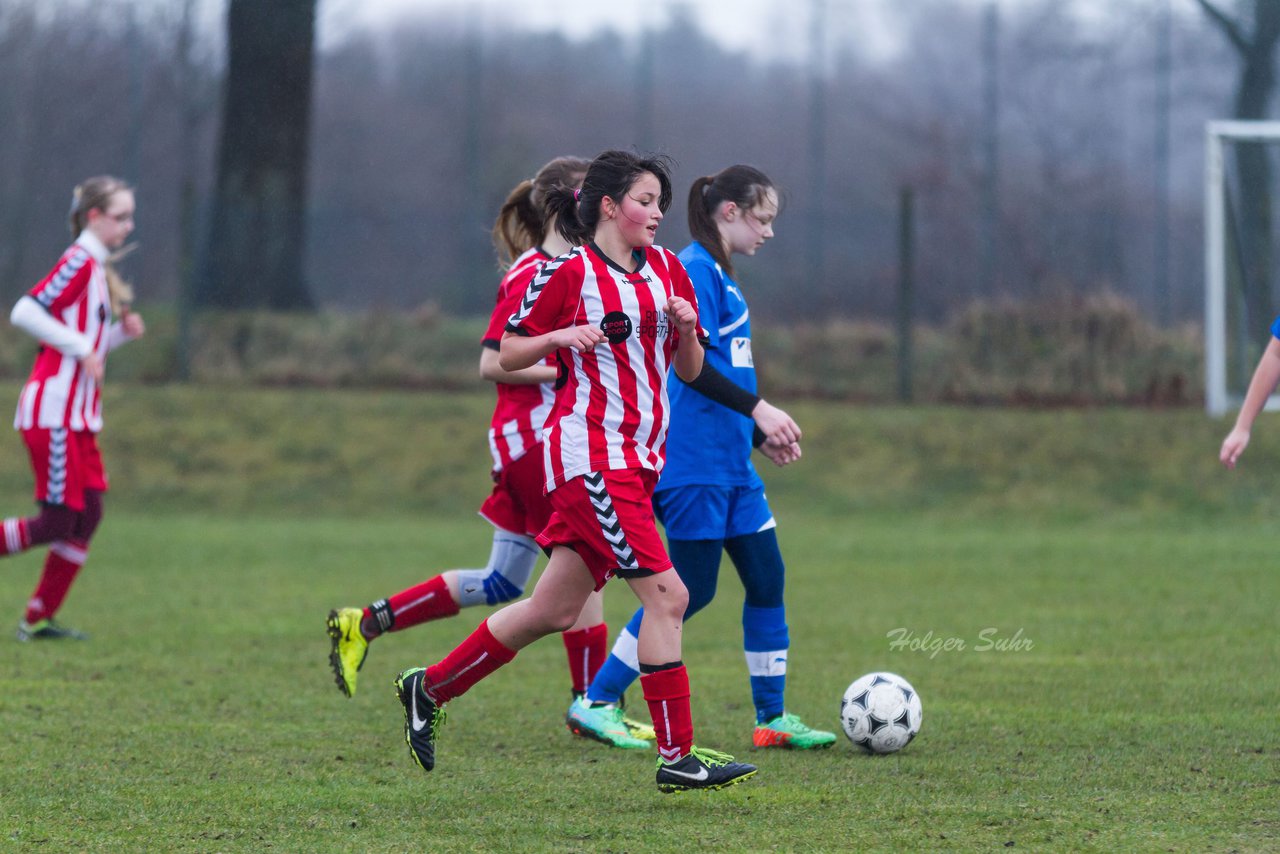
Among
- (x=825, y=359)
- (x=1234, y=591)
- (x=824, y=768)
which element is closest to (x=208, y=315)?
(x=825, y=359)

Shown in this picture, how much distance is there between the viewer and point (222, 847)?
12.0 ft

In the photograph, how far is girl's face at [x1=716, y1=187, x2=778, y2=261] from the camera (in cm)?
499

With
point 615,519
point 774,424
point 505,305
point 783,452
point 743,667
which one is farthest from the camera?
point 743,667

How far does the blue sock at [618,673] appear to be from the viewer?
518 cm

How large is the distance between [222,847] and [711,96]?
1899 cm

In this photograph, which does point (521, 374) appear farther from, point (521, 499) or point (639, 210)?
point (639, 210)

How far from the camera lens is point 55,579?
723 cm

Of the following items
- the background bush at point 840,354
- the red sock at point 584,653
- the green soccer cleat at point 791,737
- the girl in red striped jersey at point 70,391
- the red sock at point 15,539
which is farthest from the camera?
the background bush at point 840,354

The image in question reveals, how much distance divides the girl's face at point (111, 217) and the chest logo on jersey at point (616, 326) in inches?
149

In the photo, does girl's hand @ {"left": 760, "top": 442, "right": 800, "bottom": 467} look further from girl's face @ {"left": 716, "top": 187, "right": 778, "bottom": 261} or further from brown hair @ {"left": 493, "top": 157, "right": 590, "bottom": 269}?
brown hair @ {"left": 493, "top": 157, "right": 590, "bottom": 269}

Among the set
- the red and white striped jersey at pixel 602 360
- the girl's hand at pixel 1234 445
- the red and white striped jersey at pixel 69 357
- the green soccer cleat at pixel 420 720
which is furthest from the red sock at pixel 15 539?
the girl's hand at pixel 1234 445

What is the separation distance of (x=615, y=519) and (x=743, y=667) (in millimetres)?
Answer: 2617

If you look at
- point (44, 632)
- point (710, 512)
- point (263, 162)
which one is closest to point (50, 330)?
point (44, 632)

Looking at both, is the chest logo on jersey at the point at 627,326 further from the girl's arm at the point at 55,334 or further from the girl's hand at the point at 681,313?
the girl's arm at the point at 55,334
